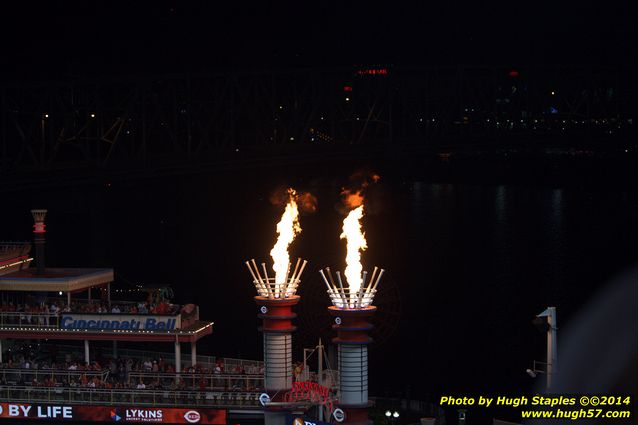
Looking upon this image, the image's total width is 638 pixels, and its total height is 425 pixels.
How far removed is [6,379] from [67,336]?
2857mm

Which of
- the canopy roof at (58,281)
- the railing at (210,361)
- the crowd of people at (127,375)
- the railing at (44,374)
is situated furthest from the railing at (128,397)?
the canopy roof at (58,281)

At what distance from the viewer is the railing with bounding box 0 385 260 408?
44031 millimetres

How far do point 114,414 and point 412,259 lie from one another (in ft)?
281

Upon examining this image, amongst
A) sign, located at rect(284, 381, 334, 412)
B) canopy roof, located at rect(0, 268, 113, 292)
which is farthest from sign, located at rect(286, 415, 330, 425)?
canopy roof, located at rect(0, 268, 113, 292)

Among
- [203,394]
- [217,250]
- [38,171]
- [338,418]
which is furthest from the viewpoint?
[217,250]

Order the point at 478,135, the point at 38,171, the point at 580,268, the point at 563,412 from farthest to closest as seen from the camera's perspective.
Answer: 1. the point at 478,135
2. the point at 580,268
3. the point at 38,171
4. the point at 563,412

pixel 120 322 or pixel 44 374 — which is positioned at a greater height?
pixel 120 322

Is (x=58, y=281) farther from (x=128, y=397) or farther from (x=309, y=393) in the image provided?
(x=309, y=393)

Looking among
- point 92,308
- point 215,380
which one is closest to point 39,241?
point 92,308

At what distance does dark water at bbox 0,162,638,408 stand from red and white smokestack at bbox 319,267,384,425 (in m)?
6.72

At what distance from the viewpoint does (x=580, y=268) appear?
407 feet

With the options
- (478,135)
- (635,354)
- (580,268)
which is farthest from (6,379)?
(478,135)

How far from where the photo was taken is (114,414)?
44.7m

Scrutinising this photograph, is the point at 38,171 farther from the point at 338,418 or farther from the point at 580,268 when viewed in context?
the point at 338,418
